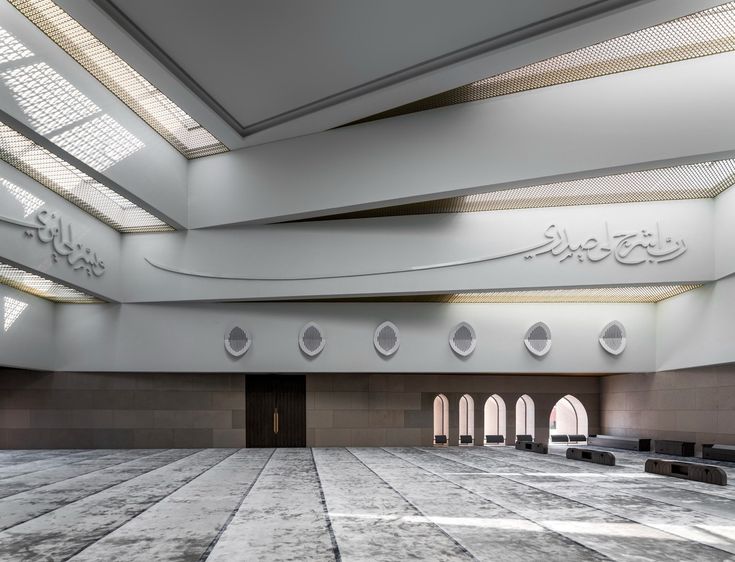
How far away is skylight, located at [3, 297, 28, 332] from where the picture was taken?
54.4 ft

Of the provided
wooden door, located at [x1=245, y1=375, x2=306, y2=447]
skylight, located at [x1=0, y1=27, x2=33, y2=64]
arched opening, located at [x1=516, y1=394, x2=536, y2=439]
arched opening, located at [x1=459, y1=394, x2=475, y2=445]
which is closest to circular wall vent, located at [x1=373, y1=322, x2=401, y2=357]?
wooden door, located at [x1=245, y1=375, x2=306, y2=447]

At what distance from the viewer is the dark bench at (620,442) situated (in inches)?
736

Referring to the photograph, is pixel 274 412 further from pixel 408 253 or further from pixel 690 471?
pixel 690 471

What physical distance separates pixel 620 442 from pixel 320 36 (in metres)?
14.7

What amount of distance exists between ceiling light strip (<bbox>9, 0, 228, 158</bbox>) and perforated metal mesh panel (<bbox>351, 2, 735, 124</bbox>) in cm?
512

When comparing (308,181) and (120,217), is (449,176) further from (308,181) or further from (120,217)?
(120,217)

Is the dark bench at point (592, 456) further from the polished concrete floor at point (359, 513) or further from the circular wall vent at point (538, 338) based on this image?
the circular wall vent at point (538, 338)

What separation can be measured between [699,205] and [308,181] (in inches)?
346

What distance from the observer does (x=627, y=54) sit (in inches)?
468

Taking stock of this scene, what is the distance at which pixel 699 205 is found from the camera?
1538 centimetres

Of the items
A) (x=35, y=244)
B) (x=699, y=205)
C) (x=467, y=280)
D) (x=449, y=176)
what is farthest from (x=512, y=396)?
(x=35, y=244)

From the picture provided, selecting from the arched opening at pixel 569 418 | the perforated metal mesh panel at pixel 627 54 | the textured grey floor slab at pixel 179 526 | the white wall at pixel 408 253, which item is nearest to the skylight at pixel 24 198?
the white wall at pixel 408 253

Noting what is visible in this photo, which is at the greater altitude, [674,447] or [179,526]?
[179,526]

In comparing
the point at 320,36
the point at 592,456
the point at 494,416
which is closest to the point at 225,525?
the point at 320,36
